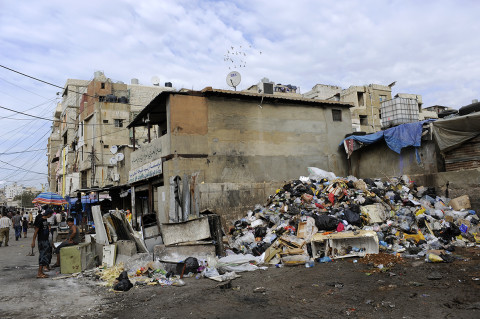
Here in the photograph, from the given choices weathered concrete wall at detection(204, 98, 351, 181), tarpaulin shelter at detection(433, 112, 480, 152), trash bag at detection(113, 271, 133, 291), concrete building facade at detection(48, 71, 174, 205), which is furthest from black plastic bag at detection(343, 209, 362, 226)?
concrete building facade at detection(48, 71, 174, 205)

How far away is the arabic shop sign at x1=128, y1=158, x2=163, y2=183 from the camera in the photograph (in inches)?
542

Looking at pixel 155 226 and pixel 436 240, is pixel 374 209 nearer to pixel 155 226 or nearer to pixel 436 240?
pixel 436 240

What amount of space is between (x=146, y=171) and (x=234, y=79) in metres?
5.72

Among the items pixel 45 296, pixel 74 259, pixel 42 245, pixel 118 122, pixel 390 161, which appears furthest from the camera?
pixel 118 122

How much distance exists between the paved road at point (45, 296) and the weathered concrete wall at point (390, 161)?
1135 cm

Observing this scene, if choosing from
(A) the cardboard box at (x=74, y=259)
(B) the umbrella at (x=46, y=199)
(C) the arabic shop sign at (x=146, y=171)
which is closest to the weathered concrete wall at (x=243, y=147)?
(C) the arabic shop sign at (x=146, y=171)

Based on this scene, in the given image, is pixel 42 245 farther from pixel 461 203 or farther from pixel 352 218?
pixel 461 203

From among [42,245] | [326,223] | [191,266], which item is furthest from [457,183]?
[42,245]

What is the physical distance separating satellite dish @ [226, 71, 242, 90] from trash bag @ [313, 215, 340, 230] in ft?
28.0

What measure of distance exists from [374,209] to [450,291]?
4.93 meters

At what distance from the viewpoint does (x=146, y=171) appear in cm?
1513

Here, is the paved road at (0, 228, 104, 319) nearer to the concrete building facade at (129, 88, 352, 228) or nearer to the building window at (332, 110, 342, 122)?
the concrete building facade at (129, 88, 352, 228)

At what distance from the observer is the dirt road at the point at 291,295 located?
15.7 ft

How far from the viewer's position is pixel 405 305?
15.6 ft
